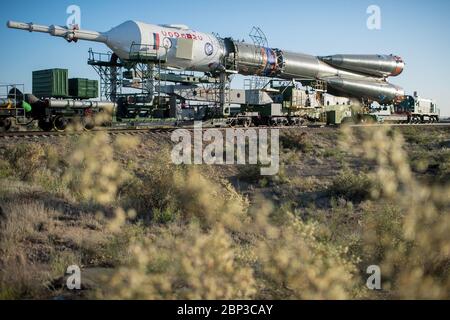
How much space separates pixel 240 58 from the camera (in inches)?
1118

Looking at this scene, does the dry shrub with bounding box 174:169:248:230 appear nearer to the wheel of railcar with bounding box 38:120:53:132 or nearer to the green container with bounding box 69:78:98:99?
the wheel of railcar with bounding box 38:120:53:132

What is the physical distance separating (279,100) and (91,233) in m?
24.3

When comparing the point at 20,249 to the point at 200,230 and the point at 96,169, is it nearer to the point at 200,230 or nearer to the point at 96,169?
the point at 200,230

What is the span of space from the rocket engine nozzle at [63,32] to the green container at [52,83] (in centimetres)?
262

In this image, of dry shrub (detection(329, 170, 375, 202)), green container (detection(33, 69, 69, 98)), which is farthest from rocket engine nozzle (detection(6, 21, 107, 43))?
dry shrub (detection(329, 170, 375, 202))

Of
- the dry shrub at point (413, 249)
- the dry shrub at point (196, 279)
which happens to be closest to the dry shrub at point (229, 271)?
the dry shrub at point (196, 279)

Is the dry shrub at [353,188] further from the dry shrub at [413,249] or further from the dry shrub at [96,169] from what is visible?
the dry shrub at [96,169]

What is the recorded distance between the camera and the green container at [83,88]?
84.9 feet

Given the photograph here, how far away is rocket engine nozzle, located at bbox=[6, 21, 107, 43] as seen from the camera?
21281mm

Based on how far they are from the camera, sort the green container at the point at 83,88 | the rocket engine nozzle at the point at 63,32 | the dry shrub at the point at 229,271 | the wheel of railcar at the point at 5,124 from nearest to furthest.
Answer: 1. the dry shrub at the point at 229,271
2. the wheel of railcar at the point at 5,124
3. the rocket engine nozzle at the point at 63,32
4. the green container at the point at 83,88

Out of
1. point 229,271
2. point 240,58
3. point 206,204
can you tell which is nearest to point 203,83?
point 240,58

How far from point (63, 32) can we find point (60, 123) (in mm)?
5113

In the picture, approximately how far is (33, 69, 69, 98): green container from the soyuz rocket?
260 centimetres

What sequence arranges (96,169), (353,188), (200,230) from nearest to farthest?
(200,230) < (96,169) < (353,188)
